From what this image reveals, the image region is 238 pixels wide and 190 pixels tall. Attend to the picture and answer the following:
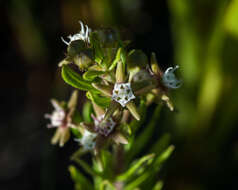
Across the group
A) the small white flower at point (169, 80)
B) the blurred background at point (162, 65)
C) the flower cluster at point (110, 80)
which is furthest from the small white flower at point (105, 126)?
the blurred background at point (162, 65)

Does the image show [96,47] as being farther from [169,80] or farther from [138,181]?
[138,181]

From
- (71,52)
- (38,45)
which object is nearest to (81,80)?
(71,52)

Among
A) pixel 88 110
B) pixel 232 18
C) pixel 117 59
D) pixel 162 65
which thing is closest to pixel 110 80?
pixel 117 59

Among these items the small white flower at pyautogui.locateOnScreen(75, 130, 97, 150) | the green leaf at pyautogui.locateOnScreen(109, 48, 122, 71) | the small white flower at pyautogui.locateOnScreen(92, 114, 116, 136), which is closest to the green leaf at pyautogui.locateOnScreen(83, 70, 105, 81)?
the green leaf at pyautogui.locateOnScreen(109, 48, 122, 71)

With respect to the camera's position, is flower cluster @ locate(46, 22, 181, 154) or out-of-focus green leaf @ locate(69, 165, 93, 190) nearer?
flower cluster @ locate(46, 22, 181, 154)

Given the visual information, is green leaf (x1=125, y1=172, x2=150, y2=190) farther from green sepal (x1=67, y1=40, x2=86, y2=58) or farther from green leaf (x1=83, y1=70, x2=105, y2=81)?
Answer: green sepal (x1=67, y1=40, x2=86, y2=58)

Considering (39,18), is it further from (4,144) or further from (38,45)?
(4,144)
